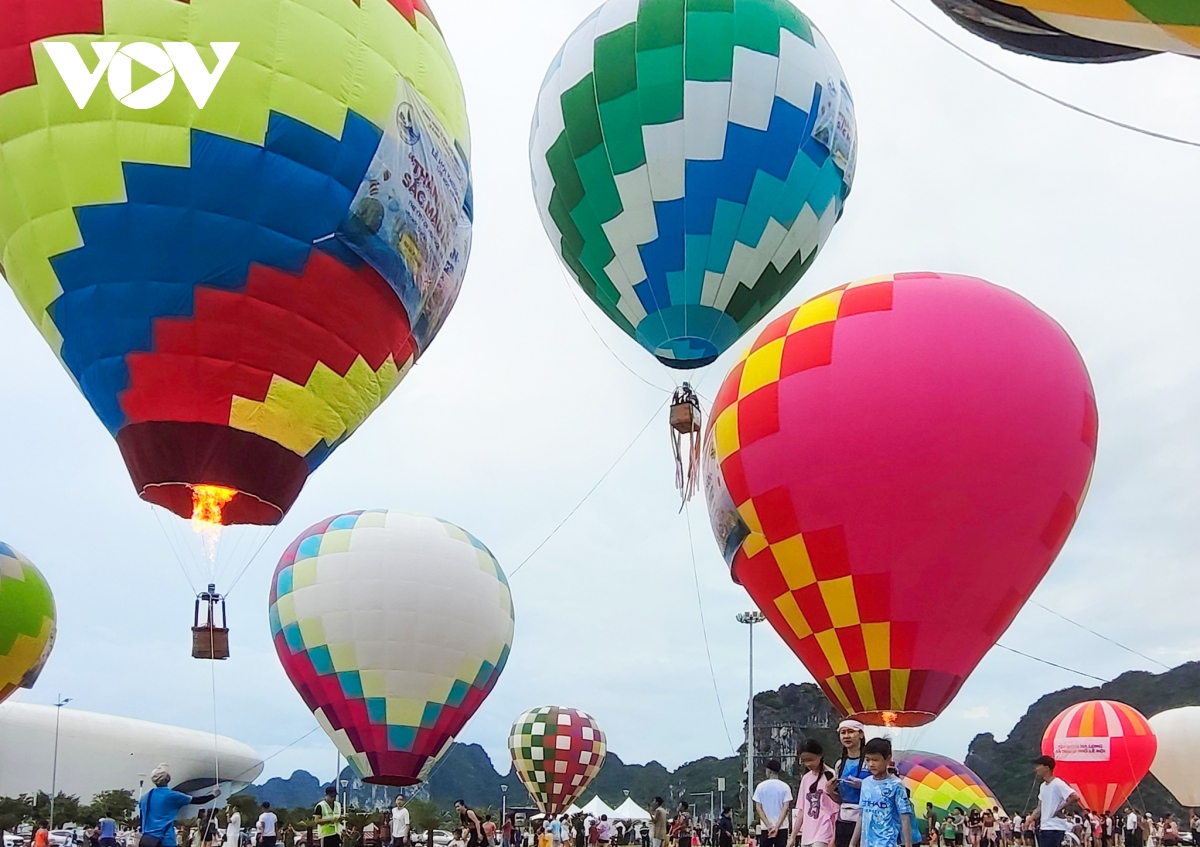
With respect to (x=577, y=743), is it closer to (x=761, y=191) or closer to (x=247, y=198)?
(x=761, y=191)

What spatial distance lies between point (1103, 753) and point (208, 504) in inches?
697

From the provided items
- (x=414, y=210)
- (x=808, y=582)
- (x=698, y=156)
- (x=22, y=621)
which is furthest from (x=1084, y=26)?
(x=22, y=621)

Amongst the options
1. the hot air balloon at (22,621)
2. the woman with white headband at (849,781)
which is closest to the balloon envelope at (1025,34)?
the woman with white headband at (849,781)

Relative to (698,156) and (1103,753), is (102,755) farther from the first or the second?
(698,156)

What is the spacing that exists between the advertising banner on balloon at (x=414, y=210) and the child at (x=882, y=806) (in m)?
3.58

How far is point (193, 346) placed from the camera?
245 inches

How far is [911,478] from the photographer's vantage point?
8.30 meters

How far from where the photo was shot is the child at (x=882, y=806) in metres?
5.33

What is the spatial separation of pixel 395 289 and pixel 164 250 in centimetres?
127

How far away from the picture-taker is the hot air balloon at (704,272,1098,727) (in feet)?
27.2

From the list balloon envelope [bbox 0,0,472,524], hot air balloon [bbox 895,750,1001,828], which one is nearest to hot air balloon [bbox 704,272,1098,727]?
Answer: balloon envelope [bbox 0,0,472,524]

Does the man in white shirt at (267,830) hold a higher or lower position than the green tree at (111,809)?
higher

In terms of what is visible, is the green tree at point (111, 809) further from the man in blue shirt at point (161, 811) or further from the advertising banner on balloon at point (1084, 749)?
the man in blue shirt at point (161, 811)

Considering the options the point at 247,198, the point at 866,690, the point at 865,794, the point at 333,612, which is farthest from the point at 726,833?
the point at 247,198
